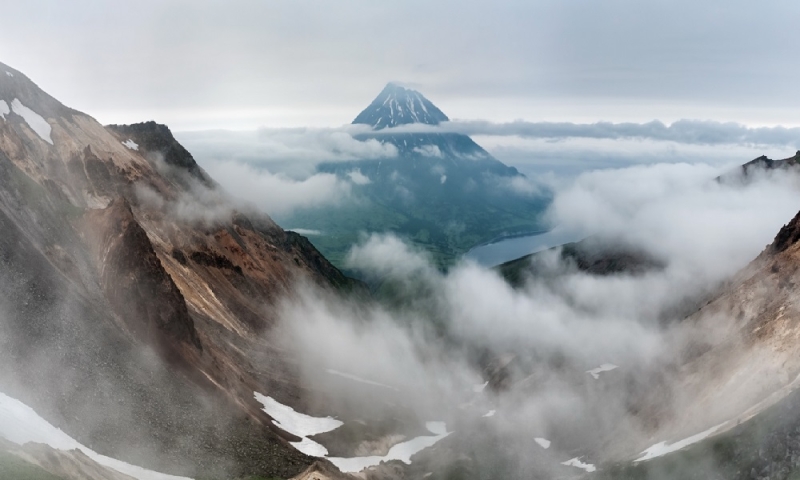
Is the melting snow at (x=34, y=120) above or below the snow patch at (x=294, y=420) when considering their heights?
above

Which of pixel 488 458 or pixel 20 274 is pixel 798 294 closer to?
pixel 488 458

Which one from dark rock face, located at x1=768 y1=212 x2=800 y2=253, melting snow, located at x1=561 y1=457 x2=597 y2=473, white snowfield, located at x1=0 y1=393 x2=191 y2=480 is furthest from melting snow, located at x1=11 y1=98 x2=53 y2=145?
dark rock face, located at x1=768 y1=212 x2=800 y2=253

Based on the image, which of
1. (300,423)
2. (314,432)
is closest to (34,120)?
(300,423)

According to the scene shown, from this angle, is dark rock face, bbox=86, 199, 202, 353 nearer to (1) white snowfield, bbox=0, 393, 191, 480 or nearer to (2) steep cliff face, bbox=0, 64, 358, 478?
(2) steep cliff face, bbox=0, 64, 358, 478

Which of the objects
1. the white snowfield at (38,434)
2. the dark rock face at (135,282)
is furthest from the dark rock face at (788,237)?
the white snowfield at (38,434)

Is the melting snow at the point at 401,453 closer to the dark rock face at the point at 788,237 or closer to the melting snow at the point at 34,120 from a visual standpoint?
the melting snow at the point at 34,120

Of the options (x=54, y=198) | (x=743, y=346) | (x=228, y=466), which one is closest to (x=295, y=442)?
(x=228, y=466)
